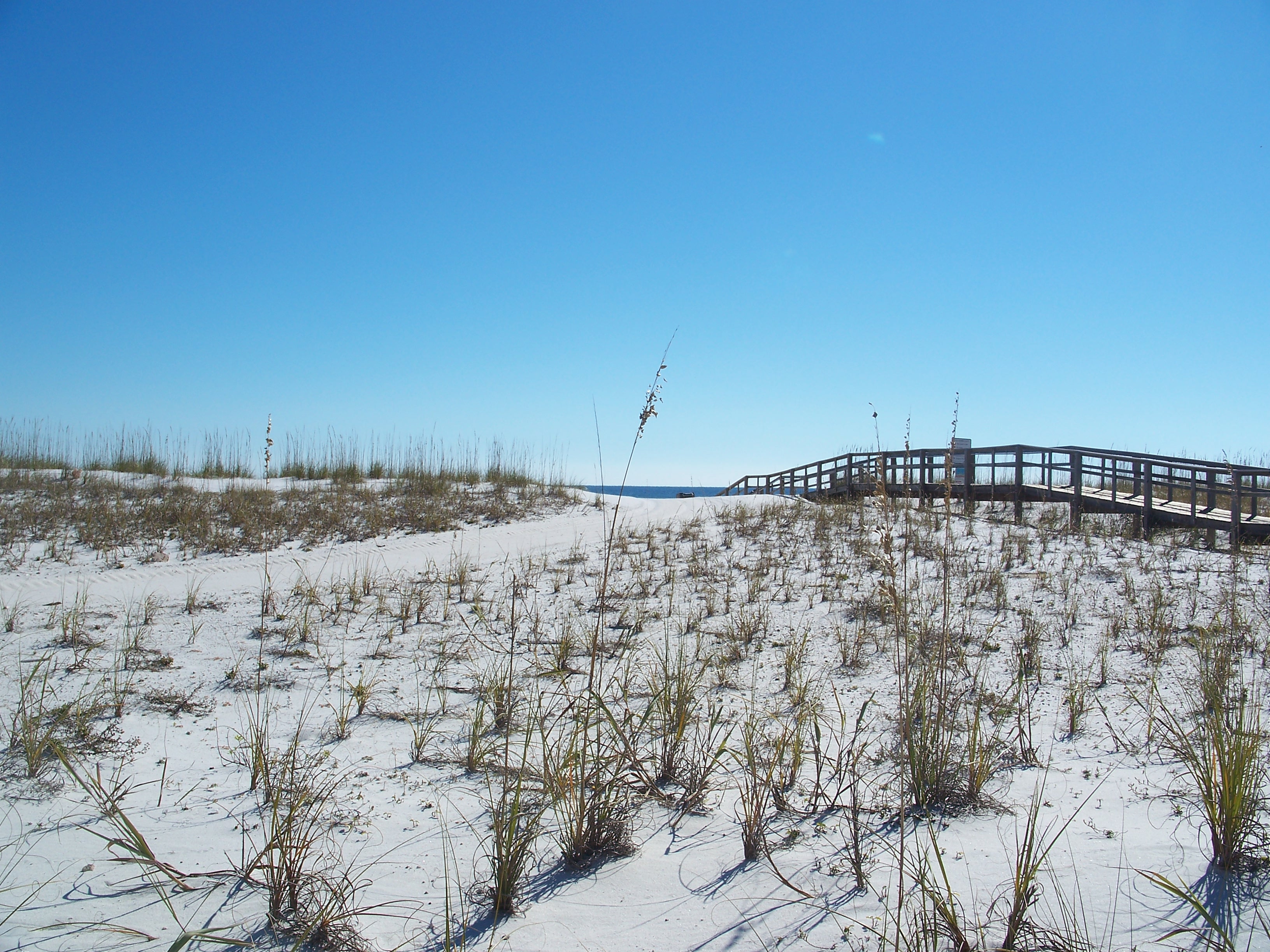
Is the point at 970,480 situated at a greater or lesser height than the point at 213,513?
greater

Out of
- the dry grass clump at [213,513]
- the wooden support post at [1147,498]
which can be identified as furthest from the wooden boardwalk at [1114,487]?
the dry grass clump at [213,513]

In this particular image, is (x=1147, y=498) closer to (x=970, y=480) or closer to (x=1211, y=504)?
(x=1211, y=504)

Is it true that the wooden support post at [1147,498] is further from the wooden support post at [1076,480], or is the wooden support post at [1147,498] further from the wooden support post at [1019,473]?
the wooden support post at [1019,473]

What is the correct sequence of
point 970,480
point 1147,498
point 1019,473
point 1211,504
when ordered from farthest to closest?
point 970,480
point 1019,473
point 1147,498
point 1211,504

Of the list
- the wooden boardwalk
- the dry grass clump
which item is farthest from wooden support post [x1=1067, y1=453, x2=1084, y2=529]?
the dry grass clump

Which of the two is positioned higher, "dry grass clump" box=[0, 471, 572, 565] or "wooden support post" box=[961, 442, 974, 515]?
"wooden support post" box=[961, 442, 974, 515]

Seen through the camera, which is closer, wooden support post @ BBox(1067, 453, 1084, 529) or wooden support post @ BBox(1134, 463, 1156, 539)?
wooden support post @ BBox(1134, 463, 1156, 539)

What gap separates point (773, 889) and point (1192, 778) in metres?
2.04

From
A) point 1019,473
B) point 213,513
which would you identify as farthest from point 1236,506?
point 213,513

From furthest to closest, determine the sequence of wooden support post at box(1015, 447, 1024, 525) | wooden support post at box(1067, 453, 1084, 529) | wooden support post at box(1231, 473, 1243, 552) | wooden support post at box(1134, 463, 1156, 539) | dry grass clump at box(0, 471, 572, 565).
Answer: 1. wooden support post at box(1015, 447, 1024, 525)
2. wooden support post at box(1067, 453, 1084, 529)
3. wooden support post at box(1134, 463, 1156, 539)
4. dry grass clump at box(0, 471, 572, 565)
5. wooden support post at box(1231, 473, 1243, 552)

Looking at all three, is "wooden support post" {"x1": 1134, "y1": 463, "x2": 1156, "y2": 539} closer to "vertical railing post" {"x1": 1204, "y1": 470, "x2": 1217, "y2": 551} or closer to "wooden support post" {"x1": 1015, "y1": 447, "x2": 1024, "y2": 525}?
"vertical railing post" {"x1": 1204, "y1": 470, "x2": 1217, "y2": 551}

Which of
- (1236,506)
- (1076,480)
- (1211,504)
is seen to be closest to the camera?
(1236,506)

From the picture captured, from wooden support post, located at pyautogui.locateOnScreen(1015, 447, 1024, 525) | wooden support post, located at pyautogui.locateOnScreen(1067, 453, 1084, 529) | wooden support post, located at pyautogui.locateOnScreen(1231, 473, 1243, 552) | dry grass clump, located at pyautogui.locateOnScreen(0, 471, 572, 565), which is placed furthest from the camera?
wooden support post, located at pyautogui.locateOnScreen(1015, 447, 1024, 525)

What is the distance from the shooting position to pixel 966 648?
490 centimetres
